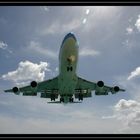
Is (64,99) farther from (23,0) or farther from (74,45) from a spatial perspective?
(23,0)

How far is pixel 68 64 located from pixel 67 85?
121 inches

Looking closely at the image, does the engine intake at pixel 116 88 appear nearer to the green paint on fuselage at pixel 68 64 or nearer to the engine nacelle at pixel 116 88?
the engine nacelle at pixel 116 88

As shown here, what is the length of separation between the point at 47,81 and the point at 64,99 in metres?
3.40

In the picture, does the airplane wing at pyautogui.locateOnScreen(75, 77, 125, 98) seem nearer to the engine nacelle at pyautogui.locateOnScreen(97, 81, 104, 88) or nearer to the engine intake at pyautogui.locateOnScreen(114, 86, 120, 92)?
the engine intake at pyautogui.locateOnScreen(114, 86, 120, 92)

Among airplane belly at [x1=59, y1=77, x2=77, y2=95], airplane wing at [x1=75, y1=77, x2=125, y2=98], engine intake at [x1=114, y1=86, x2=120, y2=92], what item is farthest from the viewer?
airplane wing at [x1=75, y1=77, x2=125, y2=98]

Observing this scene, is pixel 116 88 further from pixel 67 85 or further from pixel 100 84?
pixel 67 85

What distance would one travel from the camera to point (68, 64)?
30.5 m

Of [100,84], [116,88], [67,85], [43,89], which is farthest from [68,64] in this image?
[116,88]

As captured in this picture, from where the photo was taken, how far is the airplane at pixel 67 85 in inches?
1177

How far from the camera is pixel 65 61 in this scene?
30.5 meters

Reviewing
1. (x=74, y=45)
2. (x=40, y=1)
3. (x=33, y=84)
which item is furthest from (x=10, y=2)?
(x=33, y=84)

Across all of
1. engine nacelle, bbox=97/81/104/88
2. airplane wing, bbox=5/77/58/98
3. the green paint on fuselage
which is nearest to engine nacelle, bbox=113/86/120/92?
engine nacelle, bbox=97/81/104/88

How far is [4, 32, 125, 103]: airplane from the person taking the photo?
29906 mm

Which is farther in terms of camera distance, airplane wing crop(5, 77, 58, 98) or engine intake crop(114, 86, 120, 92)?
engine intake crop(114, 86, 120, 92)
